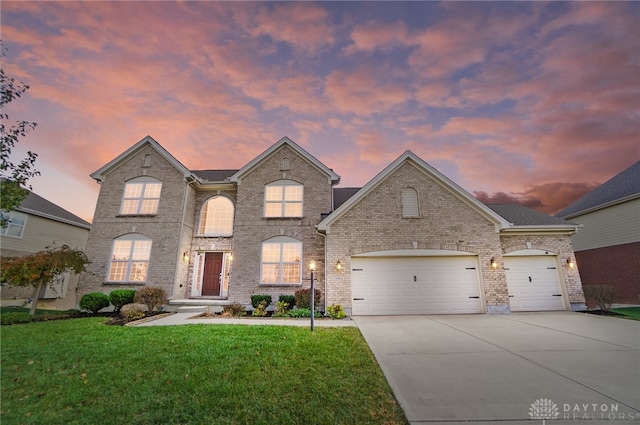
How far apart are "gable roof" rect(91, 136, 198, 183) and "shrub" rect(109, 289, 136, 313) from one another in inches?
258

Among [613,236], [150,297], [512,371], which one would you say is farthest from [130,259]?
[613,236]

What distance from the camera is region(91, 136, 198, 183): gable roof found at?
14.1 m

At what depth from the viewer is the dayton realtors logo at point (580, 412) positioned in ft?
10.3

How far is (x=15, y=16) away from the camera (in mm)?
9156

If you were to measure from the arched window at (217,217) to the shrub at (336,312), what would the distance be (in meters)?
7.52

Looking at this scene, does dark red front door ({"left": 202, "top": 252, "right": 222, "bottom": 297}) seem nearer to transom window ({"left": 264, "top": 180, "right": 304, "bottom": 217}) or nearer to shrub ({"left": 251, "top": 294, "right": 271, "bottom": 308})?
shrub ({"left": 251, "top": 294, "right": 271, "bottom": 308})

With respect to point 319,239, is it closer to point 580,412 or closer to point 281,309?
point 281,309

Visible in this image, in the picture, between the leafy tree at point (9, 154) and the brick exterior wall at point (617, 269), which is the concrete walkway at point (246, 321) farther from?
the brick exterior wall at point (617, 269)

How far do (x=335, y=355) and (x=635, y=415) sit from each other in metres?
4.41

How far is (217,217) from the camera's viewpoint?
1484 centimetres

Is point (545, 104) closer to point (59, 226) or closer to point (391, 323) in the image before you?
point (391, 323)

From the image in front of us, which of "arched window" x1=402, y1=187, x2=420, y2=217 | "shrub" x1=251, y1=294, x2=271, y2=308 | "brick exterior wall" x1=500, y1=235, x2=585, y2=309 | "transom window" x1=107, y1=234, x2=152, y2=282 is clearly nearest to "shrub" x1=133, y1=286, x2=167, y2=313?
"transom window" x1=107, y1=234, x2=152, y2=282

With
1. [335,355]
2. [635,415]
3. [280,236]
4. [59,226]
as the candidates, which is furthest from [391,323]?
[59,226]

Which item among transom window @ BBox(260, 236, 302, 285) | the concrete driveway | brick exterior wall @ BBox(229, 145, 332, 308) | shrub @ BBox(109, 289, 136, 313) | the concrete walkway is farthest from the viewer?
transom window @ BBox(260, 236, 302, 285)
